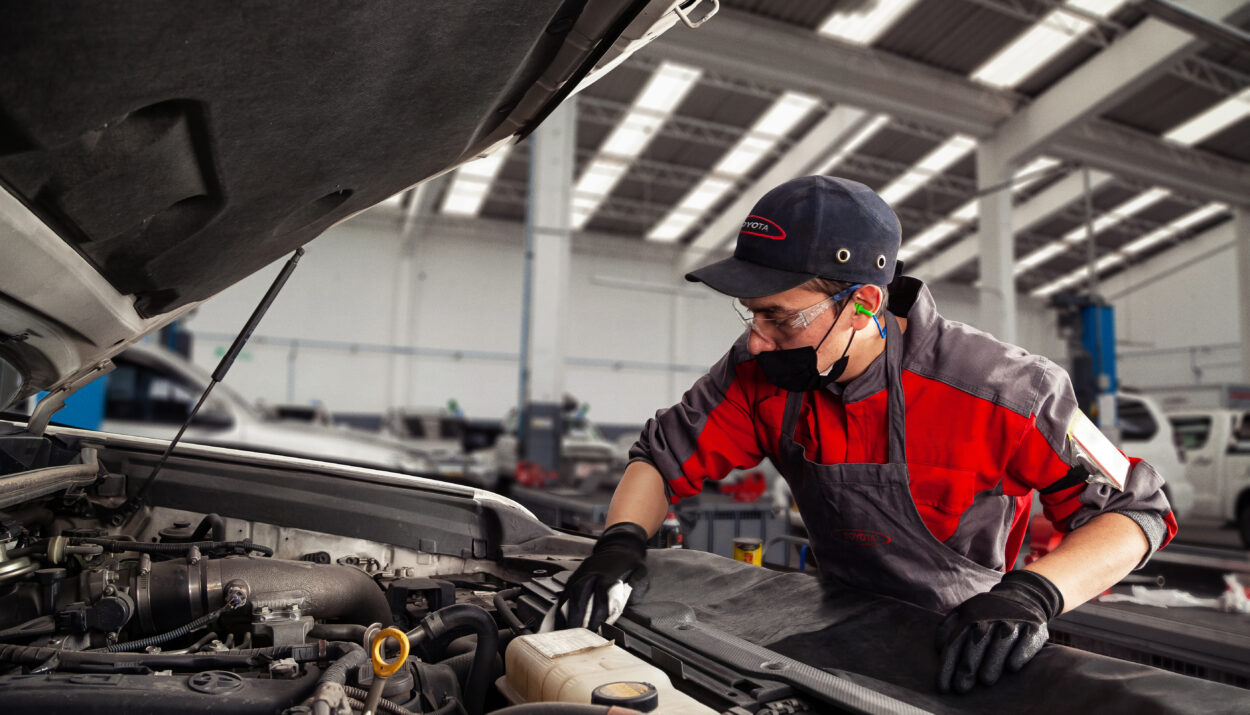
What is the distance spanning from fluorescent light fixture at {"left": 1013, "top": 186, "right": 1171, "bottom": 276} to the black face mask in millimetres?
14968

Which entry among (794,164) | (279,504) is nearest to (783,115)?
(794,164)

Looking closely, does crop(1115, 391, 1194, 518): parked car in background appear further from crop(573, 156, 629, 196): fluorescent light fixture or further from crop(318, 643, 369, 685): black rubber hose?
crop(573, 156, 629, 196): fluorescent light fixture

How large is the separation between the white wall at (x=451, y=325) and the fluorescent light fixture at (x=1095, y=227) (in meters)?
2.13

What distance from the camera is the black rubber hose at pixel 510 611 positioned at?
128cm

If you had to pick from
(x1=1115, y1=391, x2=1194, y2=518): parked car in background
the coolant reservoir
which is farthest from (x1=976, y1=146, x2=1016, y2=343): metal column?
the coolant reservoir

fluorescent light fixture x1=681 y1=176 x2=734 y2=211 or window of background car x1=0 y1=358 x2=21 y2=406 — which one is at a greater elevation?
fluorescent light fixture x1=681 y1=176 x2=734 y2=211

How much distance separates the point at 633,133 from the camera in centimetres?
1174

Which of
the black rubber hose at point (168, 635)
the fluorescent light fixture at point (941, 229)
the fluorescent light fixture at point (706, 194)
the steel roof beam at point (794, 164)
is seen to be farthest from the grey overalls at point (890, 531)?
the fluorescent light fixture at point (941, 229)

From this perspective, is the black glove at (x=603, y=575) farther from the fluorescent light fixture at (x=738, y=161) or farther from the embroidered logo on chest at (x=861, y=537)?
the fluorescent light fixture at (x=738, y=161)

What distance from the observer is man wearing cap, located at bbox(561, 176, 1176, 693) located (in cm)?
133

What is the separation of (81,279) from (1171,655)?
2.66 m

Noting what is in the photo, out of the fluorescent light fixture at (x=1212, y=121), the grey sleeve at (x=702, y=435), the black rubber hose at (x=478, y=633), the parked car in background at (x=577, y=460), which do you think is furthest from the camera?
the fluorescent light fixture at (x=1212, y=121)

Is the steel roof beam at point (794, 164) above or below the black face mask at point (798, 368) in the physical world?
above

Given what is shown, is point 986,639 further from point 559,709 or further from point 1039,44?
point 1039,44
